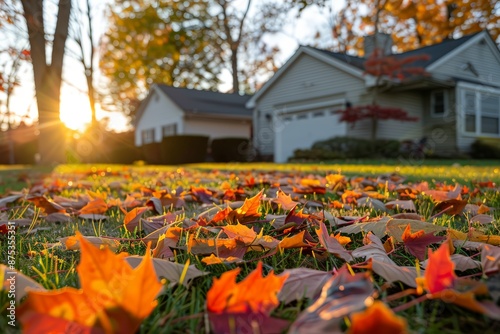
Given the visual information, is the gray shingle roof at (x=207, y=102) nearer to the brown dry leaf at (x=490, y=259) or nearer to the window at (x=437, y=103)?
the window at (x=437, y=103)

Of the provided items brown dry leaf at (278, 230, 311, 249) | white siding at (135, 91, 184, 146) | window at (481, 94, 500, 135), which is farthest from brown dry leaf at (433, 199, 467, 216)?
white siding at (135, 91, 184, 146)

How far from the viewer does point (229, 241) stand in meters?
1.16

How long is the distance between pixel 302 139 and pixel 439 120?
17.3 feet

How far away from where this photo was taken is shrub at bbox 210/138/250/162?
1816cm

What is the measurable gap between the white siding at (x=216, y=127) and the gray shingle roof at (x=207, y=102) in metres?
0.68

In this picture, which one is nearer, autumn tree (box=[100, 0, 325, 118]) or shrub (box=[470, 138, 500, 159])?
shrub (box=[470, 138, 500, 159])

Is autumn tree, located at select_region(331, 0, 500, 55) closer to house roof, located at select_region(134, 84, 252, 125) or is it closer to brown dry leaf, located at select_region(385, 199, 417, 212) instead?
house roof, located at select_region(134, 84, 252, 125)

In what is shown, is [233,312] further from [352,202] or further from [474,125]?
[474,125]

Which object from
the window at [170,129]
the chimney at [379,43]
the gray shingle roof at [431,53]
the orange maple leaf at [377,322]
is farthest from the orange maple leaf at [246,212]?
the window at [170,129]

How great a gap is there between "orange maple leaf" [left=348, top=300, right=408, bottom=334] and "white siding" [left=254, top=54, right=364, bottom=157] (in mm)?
15728

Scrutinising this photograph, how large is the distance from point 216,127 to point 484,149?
12849 millimetres

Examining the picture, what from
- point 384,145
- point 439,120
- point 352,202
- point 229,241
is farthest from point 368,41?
point 229,241

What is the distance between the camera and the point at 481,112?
16.5 m

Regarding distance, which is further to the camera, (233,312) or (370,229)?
(370,229)
